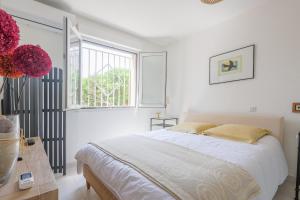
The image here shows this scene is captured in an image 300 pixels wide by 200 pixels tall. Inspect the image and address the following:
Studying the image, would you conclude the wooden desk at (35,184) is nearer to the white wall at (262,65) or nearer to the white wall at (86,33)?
the white wall at (86,33)

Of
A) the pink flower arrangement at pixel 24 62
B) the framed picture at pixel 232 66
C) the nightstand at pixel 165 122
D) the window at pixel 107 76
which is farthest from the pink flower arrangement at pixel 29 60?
the nightstand at pixel 165 122

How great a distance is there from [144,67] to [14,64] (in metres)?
3.20

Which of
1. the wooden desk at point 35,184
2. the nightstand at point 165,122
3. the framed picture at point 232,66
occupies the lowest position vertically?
the nightstand at point 165,122

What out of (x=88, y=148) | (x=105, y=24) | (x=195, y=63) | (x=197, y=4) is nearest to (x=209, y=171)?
(x=88, y=148)

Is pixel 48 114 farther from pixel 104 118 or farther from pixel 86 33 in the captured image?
pixel 86 33

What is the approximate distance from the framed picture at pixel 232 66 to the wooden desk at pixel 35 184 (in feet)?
9.32

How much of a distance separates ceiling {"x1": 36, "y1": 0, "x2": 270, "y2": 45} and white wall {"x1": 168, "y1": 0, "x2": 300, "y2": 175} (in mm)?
231

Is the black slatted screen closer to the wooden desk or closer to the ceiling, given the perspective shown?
the ceiling

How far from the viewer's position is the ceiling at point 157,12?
7.86ft

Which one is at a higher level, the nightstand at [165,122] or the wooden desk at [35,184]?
the wooden desk at [35,184]

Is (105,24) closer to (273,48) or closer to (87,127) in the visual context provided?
(87,127)

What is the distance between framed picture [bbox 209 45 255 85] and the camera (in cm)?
256

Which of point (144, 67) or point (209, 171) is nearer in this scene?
point (209, 171)

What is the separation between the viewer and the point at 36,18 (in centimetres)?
229
